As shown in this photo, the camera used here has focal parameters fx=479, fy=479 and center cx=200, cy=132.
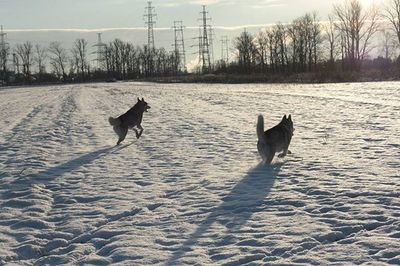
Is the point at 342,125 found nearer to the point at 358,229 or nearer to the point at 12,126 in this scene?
the point at 358,229

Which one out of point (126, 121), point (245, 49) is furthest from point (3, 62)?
point (126, 121)

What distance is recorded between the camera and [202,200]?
7176 millimetres

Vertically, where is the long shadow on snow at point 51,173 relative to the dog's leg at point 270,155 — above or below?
below

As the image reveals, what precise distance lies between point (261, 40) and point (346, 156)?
118 m

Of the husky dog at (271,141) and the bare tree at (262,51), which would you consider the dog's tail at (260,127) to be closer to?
the husky dog at (271,141)

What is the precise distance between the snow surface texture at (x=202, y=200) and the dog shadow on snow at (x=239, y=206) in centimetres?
2

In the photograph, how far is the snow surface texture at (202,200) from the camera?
5184 mm

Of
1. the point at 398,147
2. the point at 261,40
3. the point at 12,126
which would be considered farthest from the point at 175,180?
the point at 261,40

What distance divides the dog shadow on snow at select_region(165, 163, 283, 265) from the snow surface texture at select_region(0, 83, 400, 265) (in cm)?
2

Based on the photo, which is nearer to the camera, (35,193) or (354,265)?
(354,265)

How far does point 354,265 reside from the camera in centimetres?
458

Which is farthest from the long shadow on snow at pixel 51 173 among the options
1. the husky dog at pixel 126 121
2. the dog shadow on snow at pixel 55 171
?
the husky dog at pixel 126 121

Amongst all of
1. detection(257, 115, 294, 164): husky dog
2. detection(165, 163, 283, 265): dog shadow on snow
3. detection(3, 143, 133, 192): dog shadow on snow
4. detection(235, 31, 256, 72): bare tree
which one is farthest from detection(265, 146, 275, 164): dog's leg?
detection(235, 31, 256, 72): bare tree

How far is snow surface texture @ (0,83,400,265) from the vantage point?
17.0ft
